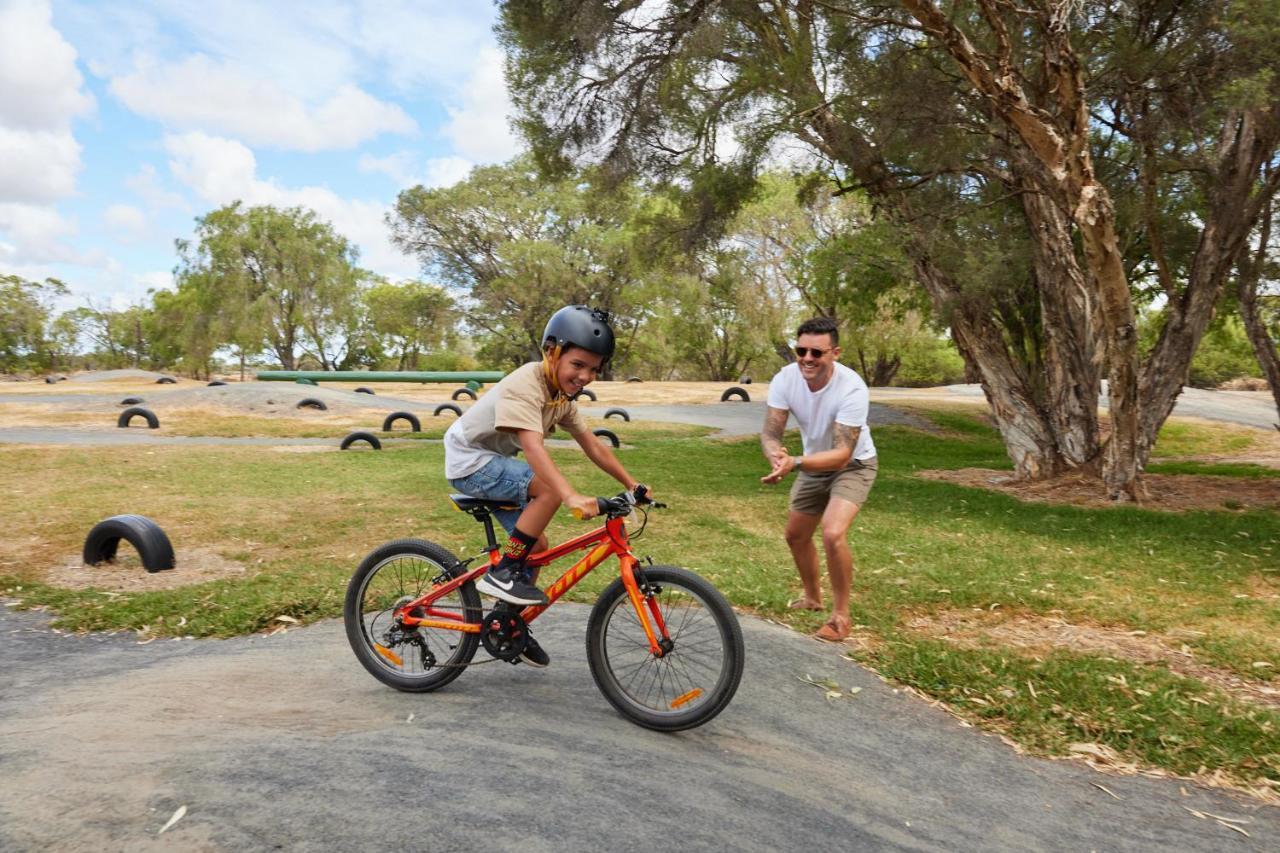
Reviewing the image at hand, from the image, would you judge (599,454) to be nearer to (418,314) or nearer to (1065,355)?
(1065,355)

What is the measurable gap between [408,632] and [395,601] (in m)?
0.22

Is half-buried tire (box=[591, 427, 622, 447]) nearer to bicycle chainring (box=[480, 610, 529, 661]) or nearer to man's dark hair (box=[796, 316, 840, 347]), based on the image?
man's dark hair (box=[796, 316, 840, 347])

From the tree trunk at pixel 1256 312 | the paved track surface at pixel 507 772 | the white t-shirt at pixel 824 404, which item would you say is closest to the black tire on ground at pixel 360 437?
the paved track surface at pixel 507 772

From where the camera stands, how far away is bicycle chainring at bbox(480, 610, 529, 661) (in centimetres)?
438

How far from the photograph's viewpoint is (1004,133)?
1339 centimetres

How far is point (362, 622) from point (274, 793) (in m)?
1.57

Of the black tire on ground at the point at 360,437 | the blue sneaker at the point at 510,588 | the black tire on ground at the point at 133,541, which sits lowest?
the black tire on ground at the point at 133,541

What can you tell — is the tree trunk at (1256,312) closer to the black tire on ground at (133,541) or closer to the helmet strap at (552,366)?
the helmet strap at (552,366)

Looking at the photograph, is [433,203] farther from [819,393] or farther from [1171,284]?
[819,393]

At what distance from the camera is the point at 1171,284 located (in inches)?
575

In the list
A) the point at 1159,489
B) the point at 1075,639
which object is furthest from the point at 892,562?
the point at 1159,489

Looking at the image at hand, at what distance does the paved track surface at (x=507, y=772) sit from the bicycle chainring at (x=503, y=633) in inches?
10.8

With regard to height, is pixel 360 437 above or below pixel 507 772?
above

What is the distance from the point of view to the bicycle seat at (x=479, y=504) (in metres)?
4.47
